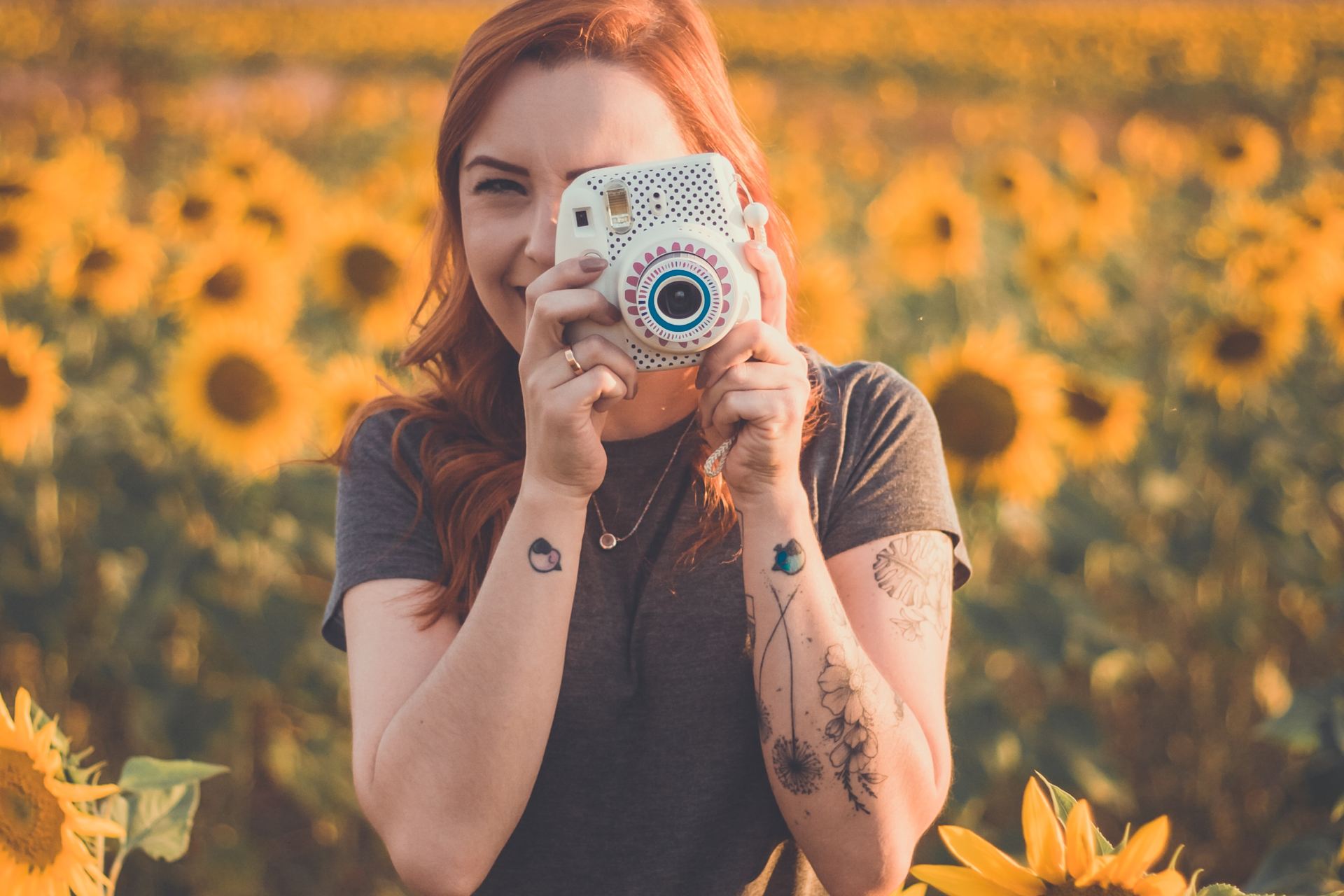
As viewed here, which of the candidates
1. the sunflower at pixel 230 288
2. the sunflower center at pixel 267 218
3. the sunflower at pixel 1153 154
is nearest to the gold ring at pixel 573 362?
the sunflower at pixel 230 288

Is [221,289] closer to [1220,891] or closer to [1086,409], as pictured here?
[1086,409]

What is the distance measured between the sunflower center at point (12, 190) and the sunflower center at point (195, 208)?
486 mm

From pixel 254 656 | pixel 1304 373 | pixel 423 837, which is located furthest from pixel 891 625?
pixel 1304 373

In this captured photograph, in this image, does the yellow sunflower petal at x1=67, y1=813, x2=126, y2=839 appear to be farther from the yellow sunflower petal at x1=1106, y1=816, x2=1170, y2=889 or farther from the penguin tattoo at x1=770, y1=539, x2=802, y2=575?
the yellow sunflower petal at x1=1106, y1=816, x2=1170, y2=889

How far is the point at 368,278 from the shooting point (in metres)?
3.93

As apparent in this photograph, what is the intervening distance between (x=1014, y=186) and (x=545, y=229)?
3.55 metres

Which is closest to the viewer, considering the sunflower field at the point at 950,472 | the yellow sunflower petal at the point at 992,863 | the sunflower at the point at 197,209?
the yellow sunflower petal at the point at 992,863

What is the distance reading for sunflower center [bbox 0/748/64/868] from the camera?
1276 mm

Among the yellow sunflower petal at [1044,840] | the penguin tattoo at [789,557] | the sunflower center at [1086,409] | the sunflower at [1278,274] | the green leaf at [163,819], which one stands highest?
the sunflower at [1278,274]

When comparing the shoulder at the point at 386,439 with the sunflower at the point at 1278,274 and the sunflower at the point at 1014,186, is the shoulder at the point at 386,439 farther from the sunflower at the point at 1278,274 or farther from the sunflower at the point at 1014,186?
the sunflower at the point at 1014,186

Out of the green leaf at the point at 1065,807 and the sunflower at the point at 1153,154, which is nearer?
the green leaf at the point at 1065,807

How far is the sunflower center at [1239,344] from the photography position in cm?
373

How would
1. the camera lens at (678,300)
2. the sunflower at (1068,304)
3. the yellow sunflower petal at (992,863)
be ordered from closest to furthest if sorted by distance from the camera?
the yellow sunflower petal at (992,863)
the camera lens at (678,300)
the sunflower at (1068,304)

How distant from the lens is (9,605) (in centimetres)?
331
